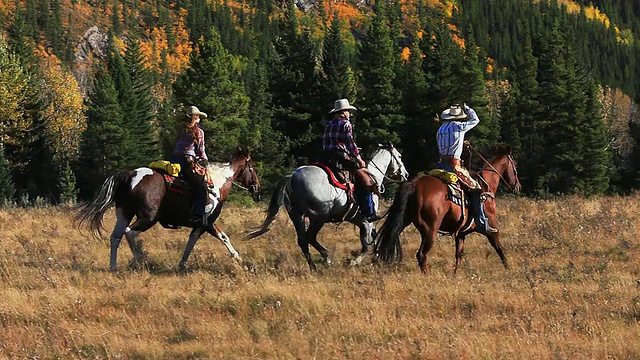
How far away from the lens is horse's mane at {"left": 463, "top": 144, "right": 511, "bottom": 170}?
13.1m

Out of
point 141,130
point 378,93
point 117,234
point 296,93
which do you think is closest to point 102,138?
point 141,130

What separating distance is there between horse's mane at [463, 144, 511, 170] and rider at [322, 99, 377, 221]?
86.7 inches

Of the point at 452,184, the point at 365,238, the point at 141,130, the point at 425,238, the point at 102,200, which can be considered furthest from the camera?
the point at 141,130

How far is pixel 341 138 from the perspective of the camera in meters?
12.5

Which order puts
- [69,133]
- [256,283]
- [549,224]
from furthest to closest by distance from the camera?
[69,133] < [549,224] < [256,283]

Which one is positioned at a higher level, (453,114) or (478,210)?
(453,114)

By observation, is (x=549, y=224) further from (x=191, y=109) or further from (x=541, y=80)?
(x=541, y=80)

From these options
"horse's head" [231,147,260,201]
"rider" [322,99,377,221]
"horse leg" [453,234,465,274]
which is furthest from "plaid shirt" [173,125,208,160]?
"horse leg" [453,234,465,274]

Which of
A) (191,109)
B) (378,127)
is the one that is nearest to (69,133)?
(378,127)

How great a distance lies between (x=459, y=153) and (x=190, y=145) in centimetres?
514

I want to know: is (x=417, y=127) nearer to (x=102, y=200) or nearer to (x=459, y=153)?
(x=459, y=153)

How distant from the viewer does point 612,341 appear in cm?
713

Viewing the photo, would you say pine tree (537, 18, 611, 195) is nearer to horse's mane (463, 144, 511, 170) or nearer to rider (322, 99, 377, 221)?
horse's mane (463, 144, 511, 170)

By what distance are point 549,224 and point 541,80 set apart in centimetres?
4084
